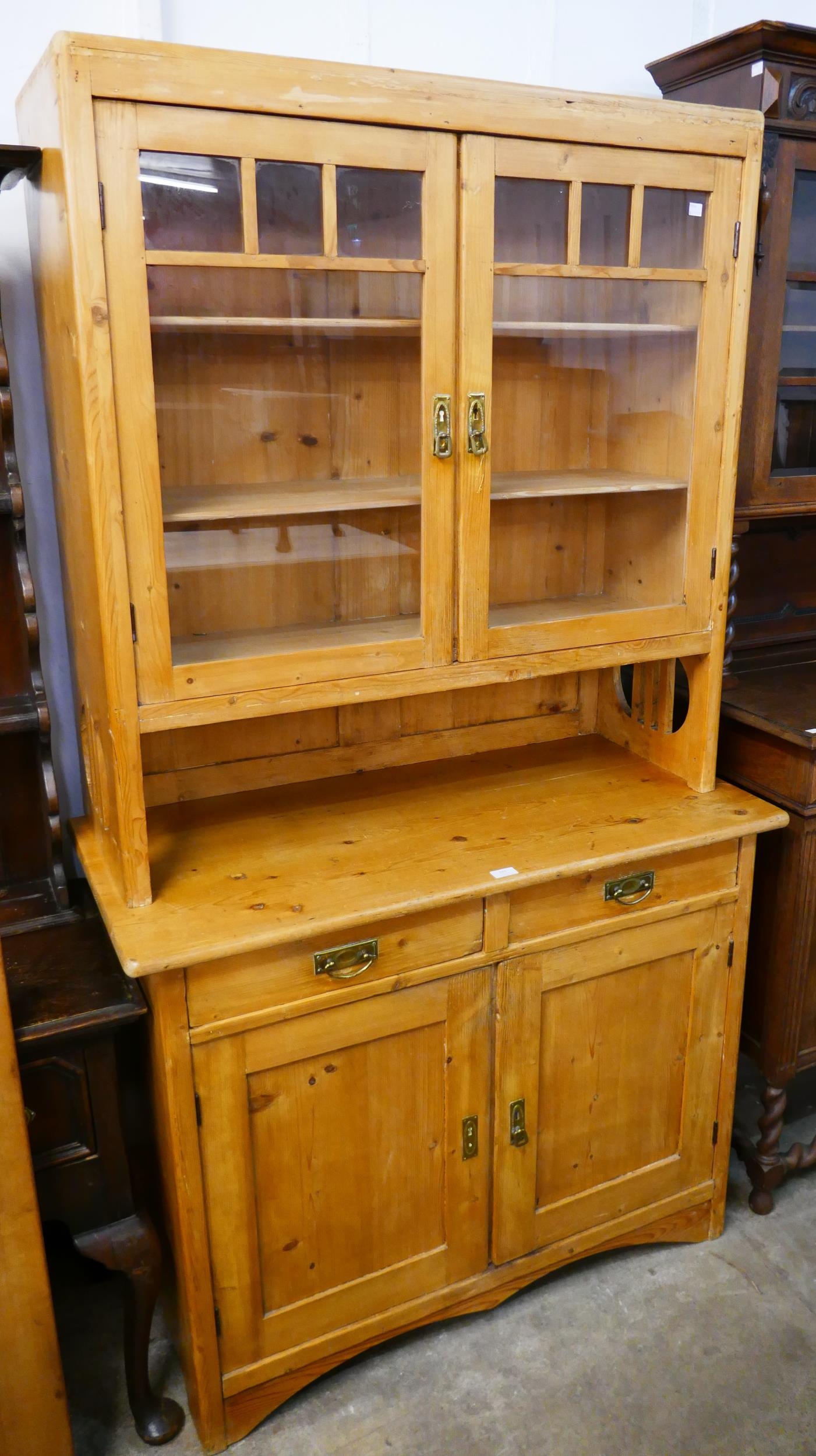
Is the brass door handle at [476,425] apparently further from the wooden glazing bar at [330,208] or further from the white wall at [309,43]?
the white wall at [309,43]

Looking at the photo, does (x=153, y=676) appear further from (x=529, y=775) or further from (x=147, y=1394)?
(x=147, y=1394)

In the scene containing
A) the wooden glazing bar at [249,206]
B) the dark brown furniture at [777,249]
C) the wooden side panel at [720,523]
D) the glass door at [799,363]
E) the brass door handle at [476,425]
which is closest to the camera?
the wooden glazing bar at [249,206]

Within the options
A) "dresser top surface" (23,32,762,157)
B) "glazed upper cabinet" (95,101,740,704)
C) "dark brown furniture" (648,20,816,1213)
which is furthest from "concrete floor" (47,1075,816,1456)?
"dresser top surface" (23,32,762,157)

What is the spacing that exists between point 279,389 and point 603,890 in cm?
99

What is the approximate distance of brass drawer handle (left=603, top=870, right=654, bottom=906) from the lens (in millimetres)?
1925

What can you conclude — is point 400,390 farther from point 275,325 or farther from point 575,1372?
point 575,1372

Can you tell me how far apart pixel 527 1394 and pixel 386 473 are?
62.4 inches

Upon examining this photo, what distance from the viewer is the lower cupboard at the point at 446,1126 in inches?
68.7

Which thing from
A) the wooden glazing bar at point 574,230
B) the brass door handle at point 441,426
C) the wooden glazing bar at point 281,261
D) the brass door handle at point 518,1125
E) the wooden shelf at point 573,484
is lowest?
the brass door handle at point 518,1125

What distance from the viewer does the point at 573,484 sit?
193 cm

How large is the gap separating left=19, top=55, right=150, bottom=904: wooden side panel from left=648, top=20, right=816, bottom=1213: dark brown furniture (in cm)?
118

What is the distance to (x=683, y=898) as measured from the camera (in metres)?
2.01

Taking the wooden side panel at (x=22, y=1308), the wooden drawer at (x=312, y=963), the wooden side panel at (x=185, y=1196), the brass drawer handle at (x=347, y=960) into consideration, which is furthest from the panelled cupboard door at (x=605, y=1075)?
the wooden side panel at (x=22, y=1308)

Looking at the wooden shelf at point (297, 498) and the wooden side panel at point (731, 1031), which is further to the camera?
the wooden side panel at point (731, 1031)
